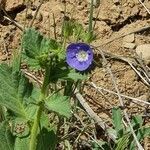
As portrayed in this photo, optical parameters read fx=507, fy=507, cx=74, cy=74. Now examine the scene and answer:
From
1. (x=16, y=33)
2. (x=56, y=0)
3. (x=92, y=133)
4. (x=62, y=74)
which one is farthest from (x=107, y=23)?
(x=62, y=74)

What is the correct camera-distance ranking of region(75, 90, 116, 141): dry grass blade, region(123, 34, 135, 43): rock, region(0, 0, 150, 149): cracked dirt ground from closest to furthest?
region(75, 90, 116, 141): dry grass blade → region(0, 0, 150, 149): cracked dirt ground → region(123, 34, 135, 43): rock

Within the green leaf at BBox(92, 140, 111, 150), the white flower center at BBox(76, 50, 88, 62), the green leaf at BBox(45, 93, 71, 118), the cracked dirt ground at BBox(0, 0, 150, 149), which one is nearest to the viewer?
the green leaf at BBox(45, 93, 71, 118)

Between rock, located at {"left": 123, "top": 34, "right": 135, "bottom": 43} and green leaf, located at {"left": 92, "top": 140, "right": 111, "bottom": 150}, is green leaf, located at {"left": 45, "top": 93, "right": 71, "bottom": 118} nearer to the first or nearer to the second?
green leaf, located at {"left": 92, "top": 140, "right": 111, "bottom": 150}

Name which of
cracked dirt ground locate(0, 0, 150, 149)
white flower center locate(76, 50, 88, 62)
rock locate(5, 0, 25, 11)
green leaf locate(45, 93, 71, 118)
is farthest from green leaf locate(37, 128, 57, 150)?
rock locate(5, 0, 25, 11)

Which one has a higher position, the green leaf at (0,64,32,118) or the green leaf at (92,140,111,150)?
the green leaf at (0,64,32,118)

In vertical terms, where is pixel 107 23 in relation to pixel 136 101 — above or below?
above

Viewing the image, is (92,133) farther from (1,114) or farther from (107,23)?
(107,23)
